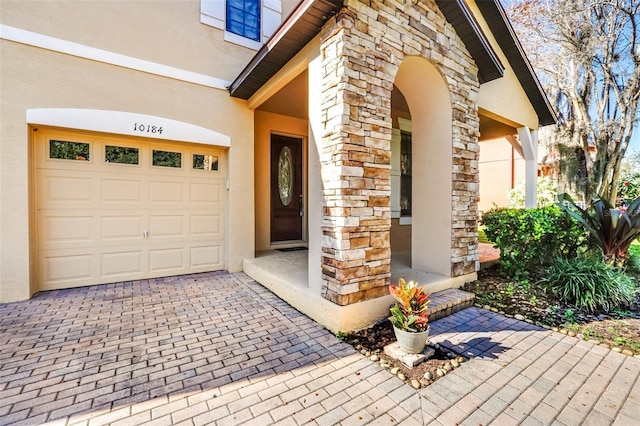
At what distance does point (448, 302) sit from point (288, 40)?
4.14 metres

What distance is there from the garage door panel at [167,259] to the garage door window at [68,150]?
6.44 feet

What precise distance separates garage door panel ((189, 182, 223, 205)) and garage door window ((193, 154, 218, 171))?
13.2 inches

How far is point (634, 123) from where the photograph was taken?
8.99 m

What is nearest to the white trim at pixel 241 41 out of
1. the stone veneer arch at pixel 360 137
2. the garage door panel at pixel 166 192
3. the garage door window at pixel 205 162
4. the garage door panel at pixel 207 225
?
the garage door window at pixel 205 162

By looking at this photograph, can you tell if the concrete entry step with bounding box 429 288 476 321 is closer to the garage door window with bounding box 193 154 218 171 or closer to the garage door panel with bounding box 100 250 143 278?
the garage door window with bounding box 193 154 218 171

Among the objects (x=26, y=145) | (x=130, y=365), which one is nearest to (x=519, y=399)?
(x=130, y=365)

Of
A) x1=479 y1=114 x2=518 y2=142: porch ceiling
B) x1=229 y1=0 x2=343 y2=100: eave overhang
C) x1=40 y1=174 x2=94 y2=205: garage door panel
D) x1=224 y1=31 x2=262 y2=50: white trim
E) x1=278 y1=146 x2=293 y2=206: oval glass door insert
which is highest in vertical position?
x1=224 y1=31 x2=262 y2=50: white trim

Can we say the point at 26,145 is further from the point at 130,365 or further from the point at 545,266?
the point at 545,266

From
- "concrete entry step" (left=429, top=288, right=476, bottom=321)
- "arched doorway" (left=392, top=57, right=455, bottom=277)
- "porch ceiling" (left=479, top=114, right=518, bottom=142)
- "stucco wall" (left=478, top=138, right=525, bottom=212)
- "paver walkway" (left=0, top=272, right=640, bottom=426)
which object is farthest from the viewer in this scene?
"stucco wall" (left=478, top=138, right=525, bottom=212)

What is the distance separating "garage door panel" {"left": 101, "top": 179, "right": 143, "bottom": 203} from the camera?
5.02 metres

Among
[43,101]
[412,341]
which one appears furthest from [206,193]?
[412,341]

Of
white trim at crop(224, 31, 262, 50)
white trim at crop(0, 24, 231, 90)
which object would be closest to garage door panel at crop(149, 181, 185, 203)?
white trim at crop(0, 24, 231, 90)

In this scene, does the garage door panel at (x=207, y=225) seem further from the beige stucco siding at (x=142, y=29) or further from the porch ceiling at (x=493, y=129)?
the porch ceiling at (x=493, y=129)

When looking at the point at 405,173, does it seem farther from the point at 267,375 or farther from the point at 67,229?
the point at 67,229
